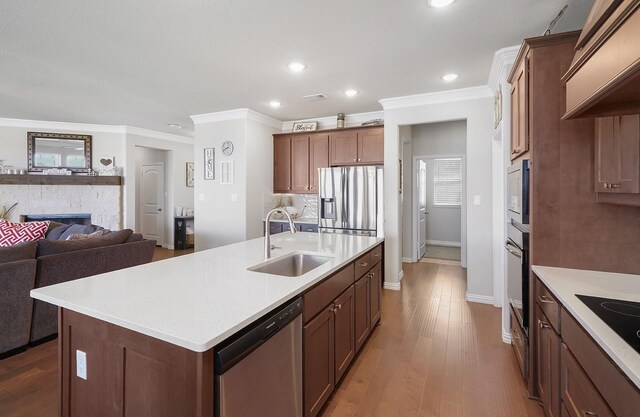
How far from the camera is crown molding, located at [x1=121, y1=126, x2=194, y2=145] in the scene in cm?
593

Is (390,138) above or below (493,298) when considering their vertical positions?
above

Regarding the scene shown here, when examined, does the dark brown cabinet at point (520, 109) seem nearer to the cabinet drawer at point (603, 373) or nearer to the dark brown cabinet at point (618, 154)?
the dark brown cabinet at point (618, 154)

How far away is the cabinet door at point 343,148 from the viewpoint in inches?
182

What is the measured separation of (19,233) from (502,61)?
17.8 feet

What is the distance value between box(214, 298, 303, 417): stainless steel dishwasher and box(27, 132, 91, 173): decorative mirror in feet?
20.4

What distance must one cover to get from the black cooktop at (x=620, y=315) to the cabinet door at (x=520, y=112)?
0.99 meters

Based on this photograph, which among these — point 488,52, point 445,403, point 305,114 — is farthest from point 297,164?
point 445,403

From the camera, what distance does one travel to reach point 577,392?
47.3 inches

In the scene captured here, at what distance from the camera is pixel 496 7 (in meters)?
2.06

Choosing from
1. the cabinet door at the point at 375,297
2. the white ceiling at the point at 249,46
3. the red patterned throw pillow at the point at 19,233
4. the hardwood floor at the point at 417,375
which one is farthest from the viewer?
the red patterned throw pillow at the point at 19,233

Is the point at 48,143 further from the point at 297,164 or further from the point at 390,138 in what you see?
the point at 390,138

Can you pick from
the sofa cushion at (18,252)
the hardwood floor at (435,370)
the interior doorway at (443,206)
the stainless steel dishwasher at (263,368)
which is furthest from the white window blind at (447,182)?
the sofa cushion at (18,252)

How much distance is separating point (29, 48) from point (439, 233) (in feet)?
24.0

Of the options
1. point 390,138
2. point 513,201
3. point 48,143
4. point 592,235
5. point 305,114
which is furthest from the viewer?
point 48,143
